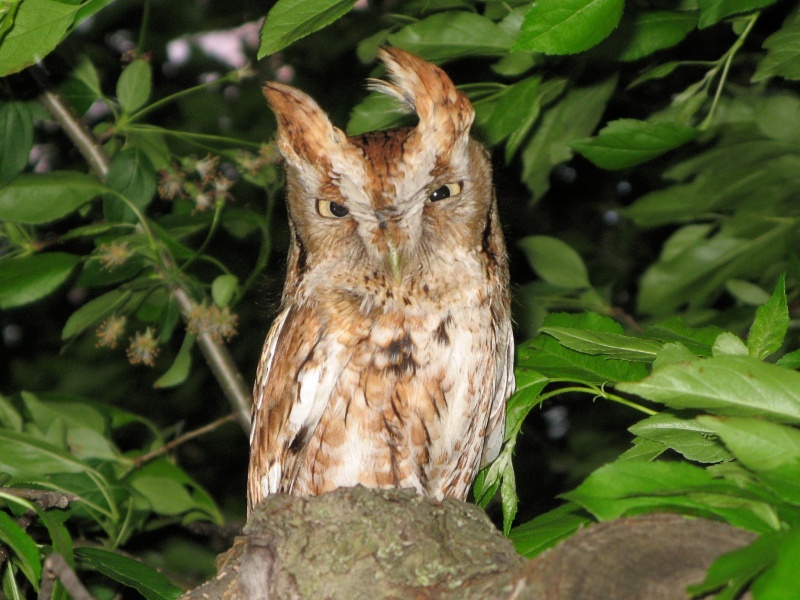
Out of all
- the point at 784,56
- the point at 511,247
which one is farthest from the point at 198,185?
the point at 784,56

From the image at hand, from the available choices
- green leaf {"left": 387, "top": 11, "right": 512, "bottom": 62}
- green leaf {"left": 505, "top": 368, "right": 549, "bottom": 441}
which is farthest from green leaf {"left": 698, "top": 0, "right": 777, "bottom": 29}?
green leaf {"left": 505, "top": 368, "right": 549, "bottom": 441}

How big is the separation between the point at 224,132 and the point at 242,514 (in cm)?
201

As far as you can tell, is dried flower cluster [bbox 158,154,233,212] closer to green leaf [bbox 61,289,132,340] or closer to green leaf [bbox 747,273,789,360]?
green leaf [bbox 61,289,132,340]

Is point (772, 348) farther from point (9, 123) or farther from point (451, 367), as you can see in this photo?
point (9, 123)

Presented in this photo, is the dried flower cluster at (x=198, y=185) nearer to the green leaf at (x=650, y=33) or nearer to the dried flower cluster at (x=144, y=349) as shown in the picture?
the dried flower cluster at (x=144, y=349)

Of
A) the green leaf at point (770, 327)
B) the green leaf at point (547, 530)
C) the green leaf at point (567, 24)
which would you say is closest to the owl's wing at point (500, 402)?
the green leaf at point (547, 530)

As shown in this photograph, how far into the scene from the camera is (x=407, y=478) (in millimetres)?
2057

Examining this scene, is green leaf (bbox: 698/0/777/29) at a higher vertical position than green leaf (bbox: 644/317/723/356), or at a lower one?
higher

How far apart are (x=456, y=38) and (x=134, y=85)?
1.00m

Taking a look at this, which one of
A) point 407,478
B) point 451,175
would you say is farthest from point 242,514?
point 451,175

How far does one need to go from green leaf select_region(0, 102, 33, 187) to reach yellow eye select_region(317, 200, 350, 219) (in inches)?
31.2

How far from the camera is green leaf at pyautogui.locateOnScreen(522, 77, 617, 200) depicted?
2510 millimetres

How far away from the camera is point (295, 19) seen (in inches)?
58.4

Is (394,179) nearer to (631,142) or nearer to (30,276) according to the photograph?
(631,142)
